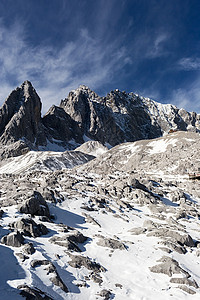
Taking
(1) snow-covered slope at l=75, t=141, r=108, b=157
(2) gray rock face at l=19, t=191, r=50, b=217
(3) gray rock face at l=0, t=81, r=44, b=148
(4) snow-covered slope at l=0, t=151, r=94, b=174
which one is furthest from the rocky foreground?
(3) gray rock face at l=0, t=81, r=44, b=148

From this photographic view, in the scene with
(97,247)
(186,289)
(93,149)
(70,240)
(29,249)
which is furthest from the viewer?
(93,149)

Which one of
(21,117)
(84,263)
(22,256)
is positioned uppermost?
(21,117)

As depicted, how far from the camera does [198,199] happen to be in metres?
37.9

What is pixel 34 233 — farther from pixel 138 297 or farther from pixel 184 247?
pixel 184 247

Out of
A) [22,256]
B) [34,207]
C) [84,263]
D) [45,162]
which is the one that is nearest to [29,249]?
[22,256]

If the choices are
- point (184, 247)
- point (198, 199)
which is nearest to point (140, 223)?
point (184, 247)

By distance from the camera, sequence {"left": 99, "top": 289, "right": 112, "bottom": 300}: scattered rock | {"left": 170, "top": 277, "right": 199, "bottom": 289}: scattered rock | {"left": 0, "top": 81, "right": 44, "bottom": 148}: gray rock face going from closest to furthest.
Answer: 1. {"left": 99, "top": 289, "right": 112, "bottom": 300}: scattered rock
2. {"left": 170, "top": 277, "right": 199, "bottom": 289}: scattered rock
3. {"left": 0, "top": 81, "right": 44, "bottom": 148}: gray rock face

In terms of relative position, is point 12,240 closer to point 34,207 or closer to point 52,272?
point 52,272

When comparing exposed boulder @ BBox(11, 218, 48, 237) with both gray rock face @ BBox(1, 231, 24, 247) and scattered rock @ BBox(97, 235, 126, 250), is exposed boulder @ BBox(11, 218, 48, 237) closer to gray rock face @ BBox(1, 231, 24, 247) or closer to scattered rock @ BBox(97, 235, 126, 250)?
gray rock face @ BBox(1, 231, 24, 247)

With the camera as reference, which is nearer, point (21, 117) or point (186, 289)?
point (186, 289)

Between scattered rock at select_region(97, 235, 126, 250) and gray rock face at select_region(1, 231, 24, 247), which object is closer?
gray rock face at select_region(1, 231, 24, 247)

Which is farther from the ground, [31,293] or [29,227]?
[29,227]

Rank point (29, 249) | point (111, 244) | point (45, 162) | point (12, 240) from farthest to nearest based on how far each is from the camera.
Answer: point (45, 162), point (111, 244), point (12, 240), point (29, 249)

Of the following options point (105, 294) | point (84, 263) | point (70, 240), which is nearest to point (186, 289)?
point (105, 294)
